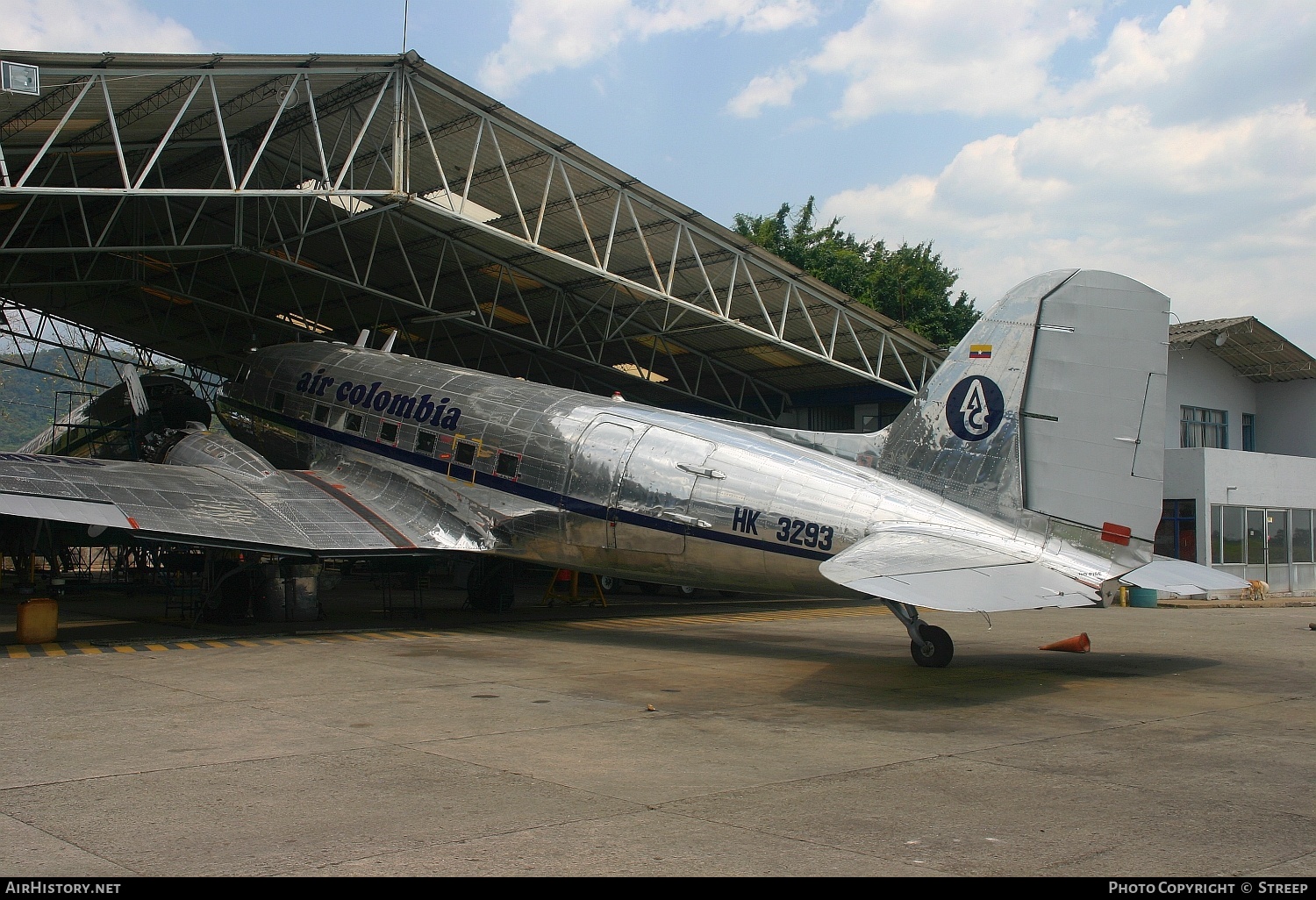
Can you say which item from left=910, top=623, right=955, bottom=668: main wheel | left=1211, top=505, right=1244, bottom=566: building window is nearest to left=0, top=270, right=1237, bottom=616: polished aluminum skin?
left=910, top=623, right=955, bottom=668: main wheel

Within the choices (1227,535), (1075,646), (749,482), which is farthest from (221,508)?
(1227,535)

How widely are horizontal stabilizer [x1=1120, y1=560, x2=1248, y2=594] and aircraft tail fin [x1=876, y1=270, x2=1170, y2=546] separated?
22.9 inches

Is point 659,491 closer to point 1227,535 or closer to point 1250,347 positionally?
point 1227,535

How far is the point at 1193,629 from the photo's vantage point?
2019 centimetres

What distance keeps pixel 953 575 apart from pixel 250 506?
11.6 m

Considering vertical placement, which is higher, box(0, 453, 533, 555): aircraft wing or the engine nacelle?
the engine nacelle

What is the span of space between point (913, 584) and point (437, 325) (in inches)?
1239

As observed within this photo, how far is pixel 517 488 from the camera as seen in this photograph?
56.6 feet

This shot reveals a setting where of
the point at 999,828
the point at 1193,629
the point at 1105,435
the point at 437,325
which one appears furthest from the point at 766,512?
the point at 437,325

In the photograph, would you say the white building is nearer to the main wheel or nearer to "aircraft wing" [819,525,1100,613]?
the main wheel

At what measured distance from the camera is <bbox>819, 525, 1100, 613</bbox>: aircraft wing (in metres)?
9.84

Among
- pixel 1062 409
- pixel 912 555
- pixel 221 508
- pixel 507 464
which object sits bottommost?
pixel 912 555

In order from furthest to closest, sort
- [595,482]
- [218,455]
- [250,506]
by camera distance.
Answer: [218,455], [250,506], [595,482]
